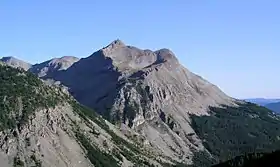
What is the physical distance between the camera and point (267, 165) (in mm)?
198625

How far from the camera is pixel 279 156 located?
656ft

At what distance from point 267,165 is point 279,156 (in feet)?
20.6
